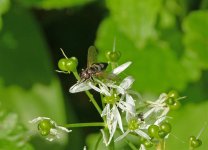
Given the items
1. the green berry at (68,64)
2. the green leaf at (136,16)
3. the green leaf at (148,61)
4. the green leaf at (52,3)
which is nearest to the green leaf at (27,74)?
the green leaf at (52,3)

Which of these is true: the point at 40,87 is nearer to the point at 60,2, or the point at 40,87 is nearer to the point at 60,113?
the point at 60,113

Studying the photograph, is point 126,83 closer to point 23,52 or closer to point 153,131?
point 153,131

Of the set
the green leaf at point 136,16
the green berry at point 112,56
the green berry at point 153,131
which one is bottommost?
the green berry at point 153,131

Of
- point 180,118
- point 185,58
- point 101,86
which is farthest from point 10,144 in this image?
point 185,58

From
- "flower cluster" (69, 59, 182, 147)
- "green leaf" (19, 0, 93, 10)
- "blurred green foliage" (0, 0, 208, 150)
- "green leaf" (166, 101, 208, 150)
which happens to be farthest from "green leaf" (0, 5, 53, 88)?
"flower cluster" (69, 59, 182, 147)

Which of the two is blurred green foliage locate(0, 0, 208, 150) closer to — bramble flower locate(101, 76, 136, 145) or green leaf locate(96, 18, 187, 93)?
green leaf locate(96, 18, 187, 93)

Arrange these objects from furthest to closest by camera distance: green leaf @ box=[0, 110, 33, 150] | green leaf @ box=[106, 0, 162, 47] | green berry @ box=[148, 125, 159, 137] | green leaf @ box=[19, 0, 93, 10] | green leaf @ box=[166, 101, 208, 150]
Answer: green leaf @ box=[19, 0, 93, 10] < green leaf @ box=[106, 0, 162, 47] < green leaf @ box=[166, 101, 208, 150] < green leaf @ box=[0, 110, 33, 150] < green berry @ box=[148, 125, 159, 137]

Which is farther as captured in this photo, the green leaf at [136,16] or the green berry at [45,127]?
the green leaf at [136,16]

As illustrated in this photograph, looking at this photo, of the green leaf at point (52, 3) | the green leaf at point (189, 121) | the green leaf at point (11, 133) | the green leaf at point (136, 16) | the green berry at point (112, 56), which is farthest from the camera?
the green leaf at point (52, 3)

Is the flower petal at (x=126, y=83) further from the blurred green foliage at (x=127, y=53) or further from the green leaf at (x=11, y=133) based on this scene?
the blurred green foliage at (x=127, y=53)
